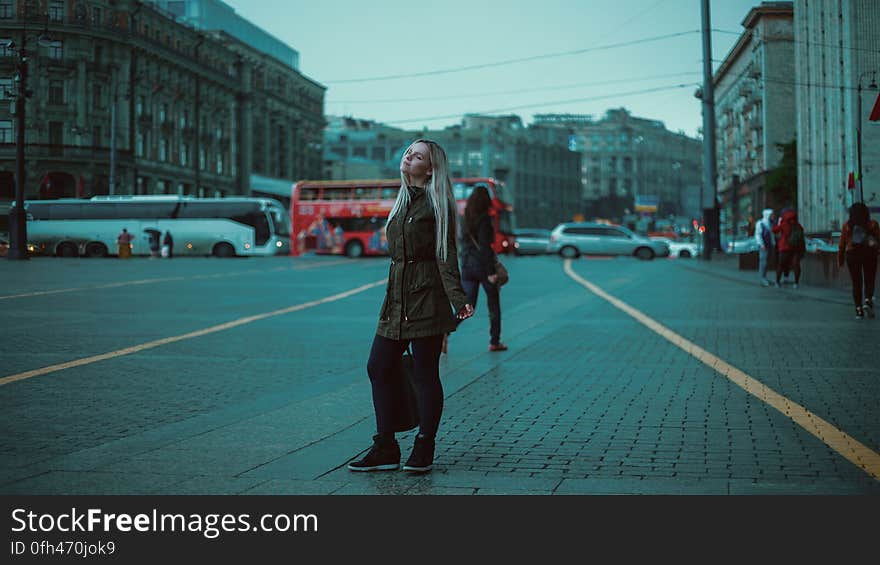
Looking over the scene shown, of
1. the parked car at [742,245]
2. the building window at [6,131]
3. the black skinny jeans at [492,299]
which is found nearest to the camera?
the black skinny jeans at [492,299]

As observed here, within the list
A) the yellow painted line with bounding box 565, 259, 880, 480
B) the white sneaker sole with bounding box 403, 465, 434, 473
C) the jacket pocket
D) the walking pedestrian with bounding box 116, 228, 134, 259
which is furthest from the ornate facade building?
the white sneaker sole with bounding box 403, 465, 434, 473

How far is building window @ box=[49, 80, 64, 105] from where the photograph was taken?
16.5 metres

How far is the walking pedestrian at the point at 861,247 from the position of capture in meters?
15.5

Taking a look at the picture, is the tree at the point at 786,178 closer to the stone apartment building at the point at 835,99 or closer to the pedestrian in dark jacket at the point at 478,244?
the stone apartment building at the point at 835,99

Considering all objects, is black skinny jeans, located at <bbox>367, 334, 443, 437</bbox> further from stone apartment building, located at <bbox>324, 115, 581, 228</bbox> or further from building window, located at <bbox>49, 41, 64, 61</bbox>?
stone apartment building, located at <bbox>324, 115, 581, 228</bbox>

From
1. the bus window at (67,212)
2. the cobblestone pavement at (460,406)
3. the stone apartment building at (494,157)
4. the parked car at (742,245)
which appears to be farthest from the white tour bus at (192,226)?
the stone apartment building at (494,157)

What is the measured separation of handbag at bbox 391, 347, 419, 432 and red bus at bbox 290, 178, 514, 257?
48032 mm

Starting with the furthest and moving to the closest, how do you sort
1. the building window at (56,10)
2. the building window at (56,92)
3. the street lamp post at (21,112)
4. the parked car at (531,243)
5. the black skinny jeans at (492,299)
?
the parked car at (531,243)
the building window at (56,92)
the building window at (56,10)
the street lamp post at (21,112)
the black skinny jeans at (492,299)

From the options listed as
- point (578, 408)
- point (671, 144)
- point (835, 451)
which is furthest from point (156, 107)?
point (671, 144)

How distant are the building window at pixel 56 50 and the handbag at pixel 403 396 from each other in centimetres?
1240

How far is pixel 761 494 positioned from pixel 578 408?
2.64 m

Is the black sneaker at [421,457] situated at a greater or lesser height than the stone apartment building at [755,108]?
lesser
